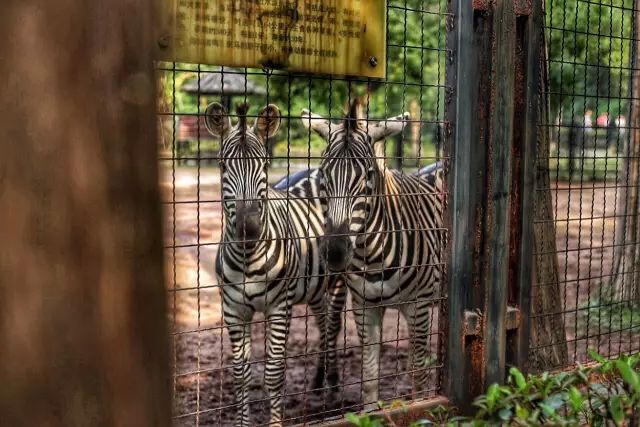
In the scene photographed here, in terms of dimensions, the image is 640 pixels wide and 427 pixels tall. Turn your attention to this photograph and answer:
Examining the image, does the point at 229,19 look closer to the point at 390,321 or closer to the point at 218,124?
the point at 218,124

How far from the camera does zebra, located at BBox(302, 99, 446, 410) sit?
464 cm

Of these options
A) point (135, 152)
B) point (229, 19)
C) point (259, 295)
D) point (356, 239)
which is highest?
point (229, 19)

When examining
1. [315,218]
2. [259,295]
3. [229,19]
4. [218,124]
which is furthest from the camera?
[315,218]

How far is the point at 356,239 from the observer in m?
5.32

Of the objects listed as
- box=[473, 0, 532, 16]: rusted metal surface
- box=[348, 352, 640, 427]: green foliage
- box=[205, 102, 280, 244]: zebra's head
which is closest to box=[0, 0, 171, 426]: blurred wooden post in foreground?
box=[348, 352, 640, 427]: green foliage

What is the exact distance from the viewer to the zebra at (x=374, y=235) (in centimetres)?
464

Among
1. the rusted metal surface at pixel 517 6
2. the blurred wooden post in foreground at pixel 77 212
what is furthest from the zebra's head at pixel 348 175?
the blurred wooden post in foreground at pixel 77 212

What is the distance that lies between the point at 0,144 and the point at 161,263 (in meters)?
0.32

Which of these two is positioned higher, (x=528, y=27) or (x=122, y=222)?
(x=528, y=27)

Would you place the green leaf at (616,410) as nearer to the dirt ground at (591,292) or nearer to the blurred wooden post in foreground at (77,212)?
the dirt ground at (591,292)

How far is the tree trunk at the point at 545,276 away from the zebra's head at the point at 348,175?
120cm

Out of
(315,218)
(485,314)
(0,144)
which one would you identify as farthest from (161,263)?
(315,218)

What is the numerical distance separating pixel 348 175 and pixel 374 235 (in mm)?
855

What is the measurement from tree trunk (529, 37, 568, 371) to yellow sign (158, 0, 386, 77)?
196 cm
